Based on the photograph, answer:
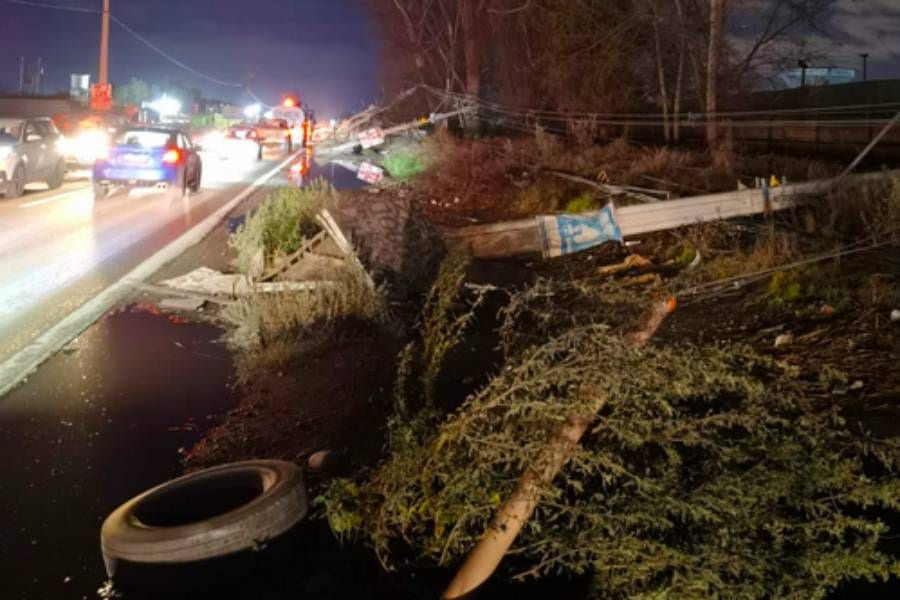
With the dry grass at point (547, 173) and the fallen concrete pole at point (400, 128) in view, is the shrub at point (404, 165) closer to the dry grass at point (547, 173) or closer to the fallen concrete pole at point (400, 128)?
the dry grass at point (547, 173)

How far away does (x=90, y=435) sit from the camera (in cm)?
593

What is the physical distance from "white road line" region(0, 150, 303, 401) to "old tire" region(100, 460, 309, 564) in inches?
113

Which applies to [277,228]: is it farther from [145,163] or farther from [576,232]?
[145,163]

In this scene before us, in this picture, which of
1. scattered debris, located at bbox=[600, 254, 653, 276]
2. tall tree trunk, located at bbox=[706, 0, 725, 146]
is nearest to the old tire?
scattered debris, located at bbox=[600, 254, 653, 276]

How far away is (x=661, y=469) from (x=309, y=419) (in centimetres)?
285

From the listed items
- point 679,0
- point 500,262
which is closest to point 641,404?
point 500,262

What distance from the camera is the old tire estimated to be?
396cm

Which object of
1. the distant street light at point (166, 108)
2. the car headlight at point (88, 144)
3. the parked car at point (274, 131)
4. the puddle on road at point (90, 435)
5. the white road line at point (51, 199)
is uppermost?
the distant street light at point (166, 108)

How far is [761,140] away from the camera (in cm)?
3014

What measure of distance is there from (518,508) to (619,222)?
909 cm

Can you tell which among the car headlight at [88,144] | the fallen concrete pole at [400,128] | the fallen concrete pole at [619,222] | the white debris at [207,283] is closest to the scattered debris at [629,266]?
→ the fallen concrete pole at [619,222]

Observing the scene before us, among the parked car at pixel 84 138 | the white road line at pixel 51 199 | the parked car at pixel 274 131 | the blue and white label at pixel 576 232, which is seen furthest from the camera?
the parked car at pixel 274 131

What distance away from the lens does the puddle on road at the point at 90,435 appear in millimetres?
4395

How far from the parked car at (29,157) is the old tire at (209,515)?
17748 millimetres
